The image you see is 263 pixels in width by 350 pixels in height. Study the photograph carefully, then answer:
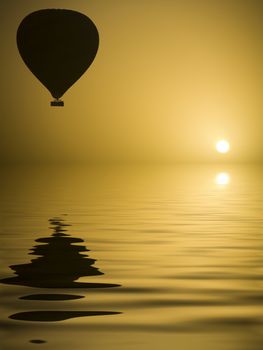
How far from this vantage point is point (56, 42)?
32.5 metres

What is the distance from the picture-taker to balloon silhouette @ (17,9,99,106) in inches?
1222

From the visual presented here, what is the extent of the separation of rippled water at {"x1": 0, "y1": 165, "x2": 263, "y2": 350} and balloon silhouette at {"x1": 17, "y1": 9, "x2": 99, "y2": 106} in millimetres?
14683

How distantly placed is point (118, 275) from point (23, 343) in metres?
3.13

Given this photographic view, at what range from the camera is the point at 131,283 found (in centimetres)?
809

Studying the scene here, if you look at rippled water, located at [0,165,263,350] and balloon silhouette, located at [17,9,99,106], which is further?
balloon silhouette, located at [17,9,99,106]

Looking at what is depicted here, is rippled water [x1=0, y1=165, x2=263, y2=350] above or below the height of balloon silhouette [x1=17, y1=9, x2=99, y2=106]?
below

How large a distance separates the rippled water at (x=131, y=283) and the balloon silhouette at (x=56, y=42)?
14683 mm

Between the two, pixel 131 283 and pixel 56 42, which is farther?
pixel 56 42

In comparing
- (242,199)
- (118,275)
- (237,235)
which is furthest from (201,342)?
(242,199)

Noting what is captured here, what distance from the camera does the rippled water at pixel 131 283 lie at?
5863mm

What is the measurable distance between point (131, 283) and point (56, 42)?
25.0 m

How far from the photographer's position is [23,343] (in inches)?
219

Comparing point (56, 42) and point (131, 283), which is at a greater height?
point (56, 42)

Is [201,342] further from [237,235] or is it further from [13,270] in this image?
[237,235]
